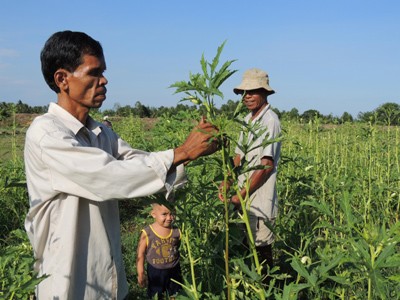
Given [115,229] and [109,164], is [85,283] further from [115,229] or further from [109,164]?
[109,164]

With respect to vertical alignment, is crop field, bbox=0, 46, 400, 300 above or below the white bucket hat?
below

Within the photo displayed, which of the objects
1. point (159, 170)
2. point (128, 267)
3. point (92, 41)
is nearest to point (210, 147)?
point (159, 170)

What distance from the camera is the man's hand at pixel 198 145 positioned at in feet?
4.89

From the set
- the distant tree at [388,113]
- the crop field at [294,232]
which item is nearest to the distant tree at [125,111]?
the crop field at [294,232]

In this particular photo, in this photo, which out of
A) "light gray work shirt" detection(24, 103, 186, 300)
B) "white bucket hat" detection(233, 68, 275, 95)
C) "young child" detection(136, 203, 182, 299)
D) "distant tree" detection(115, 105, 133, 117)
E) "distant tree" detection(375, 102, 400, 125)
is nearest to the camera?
"light gray work shirt" detection(24, 103, 186, 300)

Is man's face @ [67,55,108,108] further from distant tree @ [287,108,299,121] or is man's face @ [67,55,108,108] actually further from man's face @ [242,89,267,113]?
distant tree @ [287,108,299,121]

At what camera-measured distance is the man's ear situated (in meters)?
1.77

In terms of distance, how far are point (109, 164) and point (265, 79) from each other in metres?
2.17

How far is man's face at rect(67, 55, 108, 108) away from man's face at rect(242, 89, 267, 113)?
180 cm

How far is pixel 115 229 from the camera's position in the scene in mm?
1862

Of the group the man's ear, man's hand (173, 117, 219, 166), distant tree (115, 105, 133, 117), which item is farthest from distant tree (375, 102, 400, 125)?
distant tree (115, 105, 133, 117)

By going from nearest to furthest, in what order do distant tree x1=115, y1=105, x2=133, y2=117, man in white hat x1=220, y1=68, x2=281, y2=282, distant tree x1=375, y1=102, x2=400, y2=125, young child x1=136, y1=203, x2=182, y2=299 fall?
man in white hat x1=220, y1=68, x2=281, y2=282, young child x1=136, y1=203, x2=182, y2=299, distant tree x1=375, y1=102, x2=400, y2=125, distant tree x1=115, y1=105, x2=133, y2=117

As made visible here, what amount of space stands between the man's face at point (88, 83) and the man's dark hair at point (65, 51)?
2 cm

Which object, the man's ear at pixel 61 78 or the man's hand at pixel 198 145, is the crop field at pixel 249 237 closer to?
the man's hand at pixel 198 145
